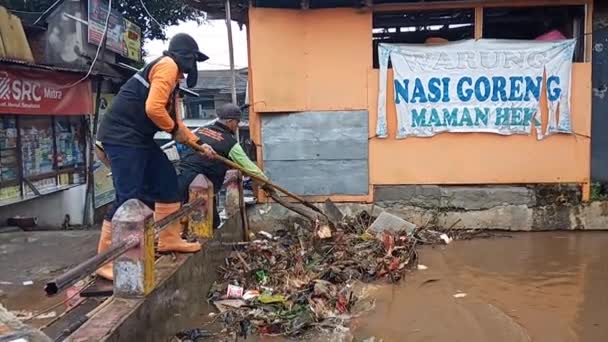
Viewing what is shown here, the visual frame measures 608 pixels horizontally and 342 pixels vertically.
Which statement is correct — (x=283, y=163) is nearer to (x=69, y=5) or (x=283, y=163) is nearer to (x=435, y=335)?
(x=435, y=335)

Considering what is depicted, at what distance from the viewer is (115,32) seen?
13891 millimetres

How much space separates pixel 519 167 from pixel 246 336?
199 inches

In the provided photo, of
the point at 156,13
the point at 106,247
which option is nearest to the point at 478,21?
the point at 106,247

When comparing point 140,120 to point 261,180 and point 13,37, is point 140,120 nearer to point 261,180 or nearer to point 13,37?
point 261,180

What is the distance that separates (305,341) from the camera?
4305 mm

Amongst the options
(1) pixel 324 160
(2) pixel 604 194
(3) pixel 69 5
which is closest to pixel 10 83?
(3) pixel 69 5

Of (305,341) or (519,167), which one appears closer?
(305,341)

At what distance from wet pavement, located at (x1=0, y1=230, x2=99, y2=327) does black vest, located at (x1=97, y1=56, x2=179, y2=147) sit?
1.66m

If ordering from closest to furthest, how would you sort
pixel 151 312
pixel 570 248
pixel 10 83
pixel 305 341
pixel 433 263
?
pixel 151 312, pixel 305 341, pixel 433 263, pixel 570 248, pixel 10 83

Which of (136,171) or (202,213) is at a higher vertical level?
(136,171)

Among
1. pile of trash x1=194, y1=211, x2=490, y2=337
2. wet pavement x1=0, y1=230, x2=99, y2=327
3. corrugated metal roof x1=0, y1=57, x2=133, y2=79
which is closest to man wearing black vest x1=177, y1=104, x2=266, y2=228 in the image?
pile of trash x1=194, y1=211, x2=490, y2=337

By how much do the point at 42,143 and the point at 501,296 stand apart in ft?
31.7

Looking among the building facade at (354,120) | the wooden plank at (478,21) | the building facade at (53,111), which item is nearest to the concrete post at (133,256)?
the building facade at (354,120)

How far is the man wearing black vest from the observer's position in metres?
6.32
